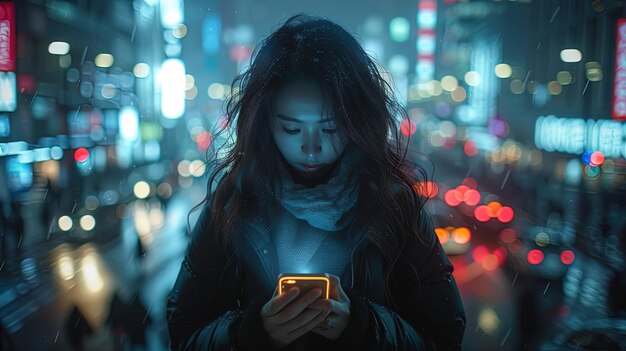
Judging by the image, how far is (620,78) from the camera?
2367cm

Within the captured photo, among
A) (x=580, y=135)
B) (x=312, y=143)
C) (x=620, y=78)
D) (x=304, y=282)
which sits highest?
(x=620, y=78)

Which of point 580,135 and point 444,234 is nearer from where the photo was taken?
point 444,234

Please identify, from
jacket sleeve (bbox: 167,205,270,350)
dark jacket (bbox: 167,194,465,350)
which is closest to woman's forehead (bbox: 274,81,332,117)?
dark jacket (bbox: 167,194,465,350)

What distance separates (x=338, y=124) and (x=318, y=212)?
0.37 meters

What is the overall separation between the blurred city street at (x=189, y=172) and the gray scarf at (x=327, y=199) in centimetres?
36

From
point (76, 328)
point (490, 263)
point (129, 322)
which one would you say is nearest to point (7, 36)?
point (76, 328)

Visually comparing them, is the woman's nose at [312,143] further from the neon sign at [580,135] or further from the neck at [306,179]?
the neon sign at [580,135]

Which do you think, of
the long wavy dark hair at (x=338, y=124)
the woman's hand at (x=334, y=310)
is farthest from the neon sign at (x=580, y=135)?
the woman's hand at (x=334, y=310)

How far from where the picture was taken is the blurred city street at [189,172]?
39.0 feet

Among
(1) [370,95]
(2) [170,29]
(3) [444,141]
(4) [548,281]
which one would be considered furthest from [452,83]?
(1) [370,95]

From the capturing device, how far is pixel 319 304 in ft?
6.81

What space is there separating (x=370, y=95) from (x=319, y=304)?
0.92 meters

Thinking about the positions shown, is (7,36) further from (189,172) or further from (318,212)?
(189,172)

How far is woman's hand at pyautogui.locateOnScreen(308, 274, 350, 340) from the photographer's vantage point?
2.08 metres
